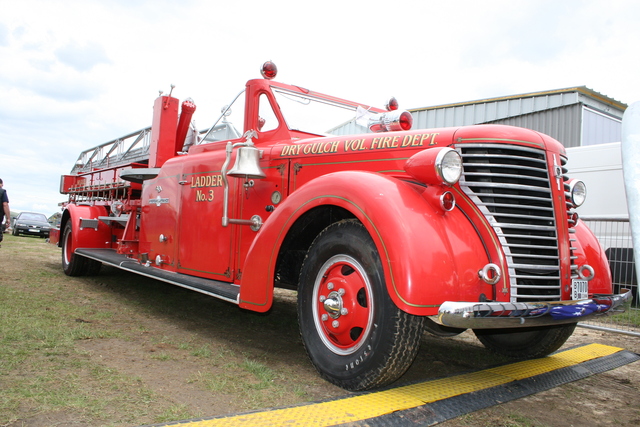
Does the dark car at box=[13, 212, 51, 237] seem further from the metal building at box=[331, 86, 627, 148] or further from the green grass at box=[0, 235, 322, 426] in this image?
the green grass at box=[0, 235, 322, 426]

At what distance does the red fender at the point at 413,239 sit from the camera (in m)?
2.71

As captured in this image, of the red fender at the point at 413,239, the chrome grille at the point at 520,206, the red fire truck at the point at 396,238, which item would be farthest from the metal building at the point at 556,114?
the red fender at the point at 413,239

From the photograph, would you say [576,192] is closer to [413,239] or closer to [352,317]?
[413,239]

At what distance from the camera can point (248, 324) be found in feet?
16.8

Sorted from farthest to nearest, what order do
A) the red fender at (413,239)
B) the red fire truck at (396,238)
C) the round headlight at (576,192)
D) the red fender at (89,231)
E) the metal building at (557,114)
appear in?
the metal building at (557,114), the red fender at (89,231), the round headlight at (576,192), the red fire truck at (396,238), the red fender at (413,239)

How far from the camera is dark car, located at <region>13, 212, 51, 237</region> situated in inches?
876

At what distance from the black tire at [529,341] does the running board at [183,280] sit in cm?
197

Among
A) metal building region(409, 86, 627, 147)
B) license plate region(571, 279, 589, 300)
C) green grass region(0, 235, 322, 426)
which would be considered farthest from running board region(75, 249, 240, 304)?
metal building region(409, 86, 627, 147)

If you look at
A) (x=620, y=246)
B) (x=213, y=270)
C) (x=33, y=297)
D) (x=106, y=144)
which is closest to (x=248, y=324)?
(x=213, y=270)

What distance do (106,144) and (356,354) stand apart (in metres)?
8.51

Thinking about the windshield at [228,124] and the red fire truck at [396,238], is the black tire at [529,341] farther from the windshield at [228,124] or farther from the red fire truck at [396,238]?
the windshield at [228,124]

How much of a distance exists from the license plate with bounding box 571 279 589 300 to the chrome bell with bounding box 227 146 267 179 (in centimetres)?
247

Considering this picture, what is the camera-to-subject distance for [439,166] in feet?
9.68

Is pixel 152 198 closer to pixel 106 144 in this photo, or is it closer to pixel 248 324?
pixel 248 324
